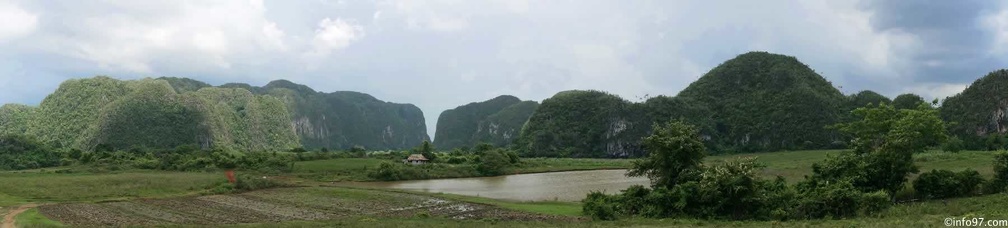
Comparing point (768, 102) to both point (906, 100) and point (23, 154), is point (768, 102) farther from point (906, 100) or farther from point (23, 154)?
point (23, 154)

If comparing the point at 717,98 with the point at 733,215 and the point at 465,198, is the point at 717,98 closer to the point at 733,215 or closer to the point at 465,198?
the point at 465,198

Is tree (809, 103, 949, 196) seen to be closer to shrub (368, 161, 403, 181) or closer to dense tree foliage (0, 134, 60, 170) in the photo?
shrub (368, 161, 403, 181)

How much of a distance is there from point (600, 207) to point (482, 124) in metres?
149

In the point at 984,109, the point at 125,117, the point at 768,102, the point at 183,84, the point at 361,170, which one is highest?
the point at 183,84

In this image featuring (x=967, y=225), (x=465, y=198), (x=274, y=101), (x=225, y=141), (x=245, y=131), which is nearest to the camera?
(x=967, y=225)

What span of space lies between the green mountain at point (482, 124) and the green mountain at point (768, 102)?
5400 cm

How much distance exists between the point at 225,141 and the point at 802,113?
9948cm

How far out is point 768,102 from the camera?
97375mm

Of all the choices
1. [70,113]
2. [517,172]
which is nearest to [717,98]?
[517,172]

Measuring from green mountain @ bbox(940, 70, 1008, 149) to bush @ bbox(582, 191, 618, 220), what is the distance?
2274 inches

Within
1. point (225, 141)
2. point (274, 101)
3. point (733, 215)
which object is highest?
point (274, 101)

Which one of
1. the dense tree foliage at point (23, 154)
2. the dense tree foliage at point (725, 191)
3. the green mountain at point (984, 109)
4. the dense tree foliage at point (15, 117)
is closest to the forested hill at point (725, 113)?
the green mountain at point (984, 109)

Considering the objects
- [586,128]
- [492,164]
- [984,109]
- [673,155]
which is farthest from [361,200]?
[586,128]

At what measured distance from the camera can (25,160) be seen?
63.8 m
